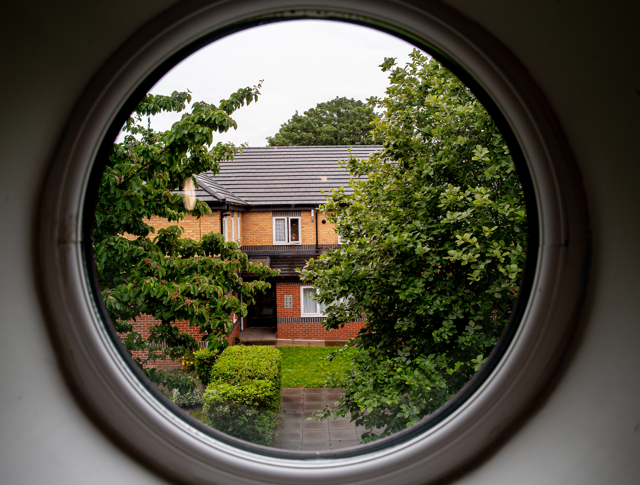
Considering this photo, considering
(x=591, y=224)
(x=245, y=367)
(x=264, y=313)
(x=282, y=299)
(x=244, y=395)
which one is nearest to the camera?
(x=591, y=224)

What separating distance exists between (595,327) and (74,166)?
122 centimetres

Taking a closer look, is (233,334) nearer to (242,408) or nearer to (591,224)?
(242,408)

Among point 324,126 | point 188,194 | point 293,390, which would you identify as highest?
point 324,126

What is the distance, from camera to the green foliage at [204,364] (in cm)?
379

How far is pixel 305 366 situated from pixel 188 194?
362 cm

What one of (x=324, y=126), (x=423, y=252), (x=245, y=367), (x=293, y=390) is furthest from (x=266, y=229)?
(x=324, y=126)

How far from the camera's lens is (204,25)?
0.81m

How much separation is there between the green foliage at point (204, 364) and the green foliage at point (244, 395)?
0.15 meters

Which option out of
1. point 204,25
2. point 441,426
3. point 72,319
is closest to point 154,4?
point 204,25

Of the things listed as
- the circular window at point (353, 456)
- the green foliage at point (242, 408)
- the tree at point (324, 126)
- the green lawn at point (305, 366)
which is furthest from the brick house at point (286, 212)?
the circular window at point (353, 456)

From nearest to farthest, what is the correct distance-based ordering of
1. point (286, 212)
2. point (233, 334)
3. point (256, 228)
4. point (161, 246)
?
point (161, 246), point (286, 212), point (256, 228), point (233, 334)

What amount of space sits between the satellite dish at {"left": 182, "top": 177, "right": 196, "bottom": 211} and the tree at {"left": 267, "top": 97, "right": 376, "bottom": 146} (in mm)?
5918

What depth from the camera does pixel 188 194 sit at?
280 cm

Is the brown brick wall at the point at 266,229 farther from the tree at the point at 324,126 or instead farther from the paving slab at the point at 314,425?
the tree at the point at 324,126
